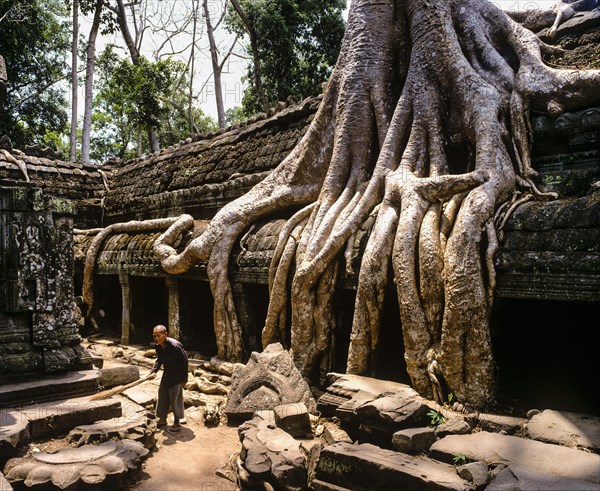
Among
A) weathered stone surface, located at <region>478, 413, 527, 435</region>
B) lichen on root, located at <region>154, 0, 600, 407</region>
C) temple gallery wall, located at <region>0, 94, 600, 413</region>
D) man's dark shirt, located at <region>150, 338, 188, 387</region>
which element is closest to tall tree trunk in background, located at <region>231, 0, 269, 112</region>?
temple gallery wall, located at <region>0, 94, 600, 413</region>

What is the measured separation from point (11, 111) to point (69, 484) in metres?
18.3

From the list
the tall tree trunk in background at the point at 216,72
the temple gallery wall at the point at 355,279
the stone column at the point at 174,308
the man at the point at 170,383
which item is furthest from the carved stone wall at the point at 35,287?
the tall tree trunk in background at the point at 216,72

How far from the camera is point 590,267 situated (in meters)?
3.33

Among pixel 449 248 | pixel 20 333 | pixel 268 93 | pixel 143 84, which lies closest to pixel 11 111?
pixel 143 84

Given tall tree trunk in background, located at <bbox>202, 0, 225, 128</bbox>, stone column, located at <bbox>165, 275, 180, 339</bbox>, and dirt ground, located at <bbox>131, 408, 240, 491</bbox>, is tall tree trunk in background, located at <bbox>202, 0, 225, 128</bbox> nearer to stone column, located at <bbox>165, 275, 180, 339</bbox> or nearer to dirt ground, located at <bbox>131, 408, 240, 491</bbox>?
stone column, located at <bbox>165, 275, 180, 339</bbox>

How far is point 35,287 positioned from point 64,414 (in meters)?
1.37

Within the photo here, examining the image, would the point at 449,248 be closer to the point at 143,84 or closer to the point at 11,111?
the point at 143,84

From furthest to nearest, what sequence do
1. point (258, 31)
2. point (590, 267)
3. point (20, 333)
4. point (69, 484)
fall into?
point (258, 31) < point (20, 333) < point (590, 267) < point (69, 484)

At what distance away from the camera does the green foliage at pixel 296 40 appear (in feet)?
45.1

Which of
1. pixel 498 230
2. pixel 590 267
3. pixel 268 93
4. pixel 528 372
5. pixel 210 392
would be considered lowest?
pixel 210 392

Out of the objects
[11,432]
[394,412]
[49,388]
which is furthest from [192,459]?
[394,412]

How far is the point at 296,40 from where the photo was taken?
1418 centimetres

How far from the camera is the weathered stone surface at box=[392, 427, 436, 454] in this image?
3162 millimetres

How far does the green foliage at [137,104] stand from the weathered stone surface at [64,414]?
12039 millimetres
